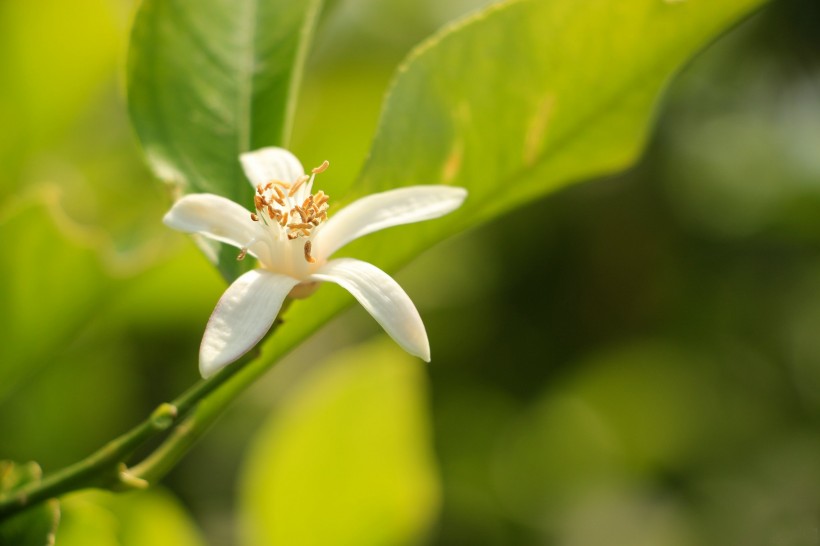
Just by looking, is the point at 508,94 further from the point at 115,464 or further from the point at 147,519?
the point at 147,519

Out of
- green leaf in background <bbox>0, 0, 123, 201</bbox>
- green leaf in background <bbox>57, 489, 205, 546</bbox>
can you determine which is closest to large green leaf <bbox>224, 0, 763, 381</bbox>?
green leaf in background <bbox>57, 489, 205, 546</bbox>

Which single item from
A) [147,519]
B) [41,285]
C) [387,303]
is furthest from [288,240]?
[147,519]

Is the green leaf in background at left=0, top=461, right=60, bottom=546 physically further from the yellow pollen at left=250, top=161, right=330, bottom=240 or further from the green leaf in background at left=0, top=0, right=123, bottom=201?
the green leaf in background at left=0, top=0, right=123, bottom=201

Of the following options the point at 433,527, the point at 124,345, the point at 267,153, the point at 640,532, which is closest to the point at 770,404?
the point at 640,532

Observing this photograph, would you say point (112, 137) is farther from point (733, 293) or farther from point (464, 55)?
point (733, 293)

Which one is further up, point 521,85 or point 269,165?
point 521,85

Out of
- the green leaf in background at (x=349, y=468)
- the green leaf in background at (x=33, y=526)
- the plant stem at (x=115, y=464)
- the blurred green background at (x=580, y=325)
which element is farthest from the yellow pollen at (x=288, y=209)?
the blurred green background at (x=580, y=325)
